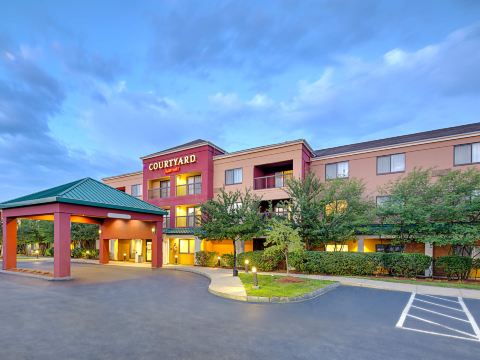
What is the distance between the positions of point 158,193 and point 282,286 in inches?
873

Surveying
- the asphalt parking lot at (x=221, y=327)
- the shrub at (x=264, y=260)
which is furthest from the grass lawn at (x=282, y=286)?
the shrub at (x=264, y=260)

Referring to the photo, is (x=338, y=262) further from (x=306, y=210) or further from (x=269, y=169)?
(x=269, y=169)

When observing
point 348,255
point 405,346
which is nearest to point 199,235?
point 348,255

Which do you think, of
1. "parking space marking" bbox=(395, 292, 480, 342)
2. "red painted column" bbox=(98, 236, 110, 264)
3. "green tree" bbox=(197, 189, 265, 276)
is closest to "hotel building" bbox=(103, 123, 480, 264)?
→ "green tree" bbox=(197, 189, 265, 276)

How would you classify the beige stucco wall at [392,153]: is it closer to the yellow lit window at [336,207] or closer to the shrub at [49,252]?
the yellow lit window at [336,207]

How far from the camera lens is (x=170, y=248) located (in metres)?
30.2

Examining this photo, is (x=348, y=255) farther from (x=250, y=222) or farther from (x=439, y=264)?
(x=250, y=222)

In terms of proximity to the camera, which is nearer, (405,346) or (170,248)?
(405,346)

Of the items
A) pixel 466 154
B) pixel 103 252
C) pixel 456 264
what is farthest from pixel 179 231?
pixel 466 154

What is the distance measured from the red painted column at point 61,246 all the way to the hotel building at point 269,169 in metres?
10.2

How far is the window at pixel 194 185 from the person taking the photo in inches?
1209

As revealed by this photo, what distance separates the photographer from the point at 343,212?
2136 cm

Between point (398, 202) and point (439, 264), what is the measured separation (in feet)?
13.8

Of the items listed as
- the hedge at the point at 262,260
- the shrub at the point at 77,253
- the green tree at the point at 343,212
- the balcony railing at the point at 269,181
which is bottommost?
the shrub at the point at 77,253
